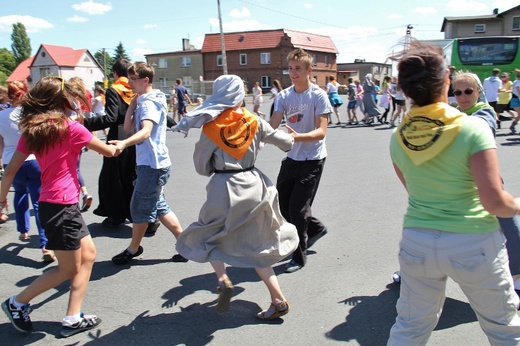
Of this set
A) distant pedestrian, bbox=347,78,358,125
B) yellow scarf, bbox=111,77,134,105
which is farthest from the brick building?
yellow scarf, bbox=111,77,134,105

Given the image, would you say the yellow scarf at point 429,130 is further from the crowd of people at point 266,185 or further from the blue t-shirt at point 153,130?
the blue t-shirt at point 153,130

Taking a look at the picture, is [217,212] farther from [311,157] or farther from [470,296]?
[470,296]

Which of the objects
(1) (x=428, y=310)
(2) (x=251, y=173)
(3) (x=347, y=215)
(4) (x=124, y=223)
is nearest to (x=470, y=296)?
(1) (x=428, y=310)

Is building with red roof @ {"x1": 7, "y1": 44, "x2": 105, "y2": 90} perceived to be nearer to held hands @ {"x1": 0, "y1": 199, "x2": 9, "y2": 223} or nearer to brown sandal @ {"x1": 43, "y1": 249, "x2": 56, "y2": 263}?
held hands @ {"x1": 0, "y1": 199, "x2": 9, "y2": 223}

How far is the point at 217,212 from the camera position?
3.25m

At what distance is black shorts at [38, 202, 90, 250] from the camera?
10.2ft

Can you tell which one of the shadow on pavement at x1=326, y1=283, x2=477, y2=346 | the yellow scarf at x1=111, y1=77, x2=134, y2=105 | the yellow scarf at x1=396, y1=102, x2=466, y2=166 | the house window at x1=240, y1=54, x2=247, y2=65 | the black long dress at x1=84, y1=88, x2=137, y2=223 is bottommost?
the shadow on pavement at x1=326, y1=283, x2=477, y2=346

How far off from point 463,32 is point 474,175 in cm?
6033

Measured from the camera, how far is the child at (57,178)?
10.0 feet

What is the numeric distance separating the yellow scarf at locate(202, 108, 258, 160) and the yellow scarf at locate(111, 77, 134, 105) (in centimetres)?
232

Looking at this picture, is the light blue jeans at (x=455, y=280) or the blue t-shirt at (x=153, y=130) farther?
the blue t-shirt at (x=153, y=130)

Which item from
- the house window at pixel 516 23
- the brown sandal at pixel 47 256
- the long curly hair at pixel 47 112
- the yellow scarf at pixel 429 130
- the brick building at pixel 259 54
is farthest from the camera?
the brick building at pixel 259 54

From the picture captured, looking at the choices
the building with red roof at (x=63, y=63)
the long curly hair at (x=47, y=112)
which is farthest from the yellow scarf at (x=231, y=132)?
the building with red roof at (x=63, y=63)

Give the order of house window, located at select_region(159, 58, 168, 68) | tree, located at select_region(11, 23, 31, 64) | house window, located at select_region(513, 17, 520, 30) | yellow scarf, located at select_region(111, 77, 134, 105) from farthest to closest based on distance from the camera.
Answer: tree, located at select_region(11, 23, 31, 64), house window, located at select_region(159, 58, 168, 68), house window, located at select_region(513, 17, 520, 30), yellow scarf, located at select_region(111, 77, 134, 105)
